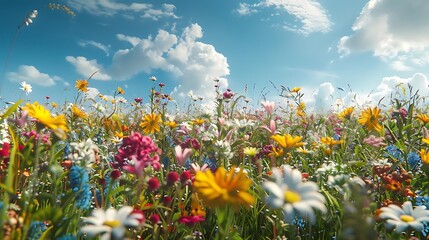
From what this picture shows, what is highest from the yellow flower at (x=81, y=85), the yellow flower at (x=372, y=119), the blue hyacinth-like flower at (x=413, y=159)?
the yellow flower at (x=81, y=85)

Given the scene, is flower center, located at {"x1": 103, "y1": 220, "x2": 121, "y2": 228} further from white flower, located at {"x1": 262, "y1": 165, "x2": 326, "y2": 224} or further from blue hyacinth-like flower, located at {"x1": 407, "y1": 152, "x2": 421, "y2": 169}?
blue hyacinth-like flower, located at {"x1": 407, "y1": 152, "x2": 421, "y2": 169}

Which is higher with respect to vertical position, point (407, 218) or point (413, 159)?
point (413, 159)

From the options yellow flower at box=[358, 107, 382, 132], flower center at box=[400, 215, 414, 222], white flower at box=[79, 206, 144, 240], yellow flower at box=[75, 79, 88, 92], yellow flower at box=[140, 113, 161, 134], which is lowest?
white flower at box=[79, 206, 144, 240]

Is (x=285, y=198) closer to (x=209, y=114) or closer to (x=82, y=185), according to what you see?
(x=82, y=185)

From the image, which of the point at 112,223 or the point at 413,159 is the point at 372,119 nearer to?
the point at 413,159

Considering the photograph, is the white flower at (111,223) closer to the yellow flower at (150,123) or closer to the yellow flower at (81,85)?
the yellow flower at (150,123)

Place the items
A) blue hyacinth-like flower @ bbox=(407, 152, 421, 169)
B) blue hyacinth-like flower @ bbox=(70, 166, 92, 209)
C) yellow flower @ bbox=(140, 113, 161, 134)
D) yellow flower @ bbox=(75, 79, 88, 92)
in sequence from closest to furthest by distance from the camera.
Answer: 1. blue hyacinth-like flower @ bbox=(70, 166, 92, 209)
2. blue hyacinth-like flower @ bbox=(407, 152, 421, 169)
3. yellow flower @ bbox=(140, 113, 161, 134)
4. yellow flower @ bbox=(75, 79, 88, 92)

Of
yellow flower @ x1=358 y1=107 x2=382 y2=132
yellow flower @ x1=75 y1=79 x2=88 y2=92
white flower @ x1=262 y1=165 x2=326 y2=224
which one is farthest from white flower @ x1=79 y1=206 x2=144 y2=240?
yellow flower @ x1=75 y1=79 x2=88 y2=92

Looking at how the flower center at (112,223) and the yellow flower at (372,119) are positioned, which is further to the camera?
the yellow flower at (372,119)

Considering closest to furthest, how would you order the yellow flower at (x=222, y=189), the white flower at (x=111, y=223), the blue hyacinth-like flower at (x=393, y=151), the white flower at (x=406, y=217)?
the white flower at (x=111, y=223) < the yellow flower at (x=222, y=189) < the white flower at (x=406, y=217) < the blue hyacinth-like flower at (x=393, y=151)

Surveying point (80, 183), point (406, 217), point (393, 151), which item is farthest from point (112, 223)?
point (393, 151)

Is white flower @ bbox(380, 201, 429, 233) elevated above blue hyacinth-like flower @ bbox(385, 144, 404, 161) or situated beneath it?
situated beneath

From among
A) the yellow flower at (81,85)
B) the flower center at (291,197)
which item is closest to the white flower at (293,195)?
the flower center at (291,197)

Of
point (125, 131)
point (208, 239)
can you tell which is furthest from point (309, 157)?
point (125, 131)
